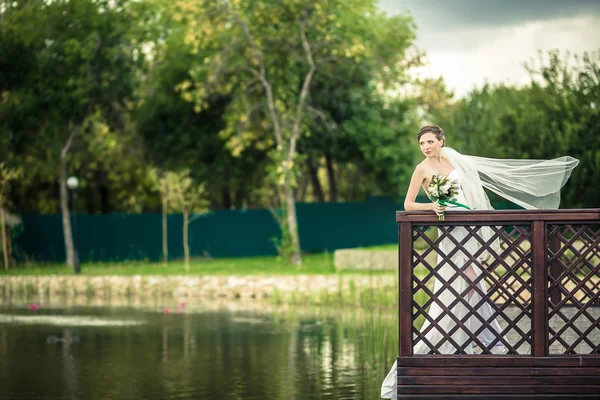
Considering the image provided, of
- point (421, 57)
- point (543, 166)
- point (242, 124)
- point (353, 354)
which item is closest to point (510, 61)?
point (421, 57)

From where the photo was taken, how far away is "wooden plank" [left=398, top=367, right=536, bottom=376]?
9.11 metres

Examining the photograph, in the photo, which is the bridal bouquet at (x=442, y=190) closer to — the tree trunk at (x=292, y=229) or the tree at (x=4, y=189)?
the tree at (x=4, y=189)

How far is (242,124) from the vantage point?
31859mm

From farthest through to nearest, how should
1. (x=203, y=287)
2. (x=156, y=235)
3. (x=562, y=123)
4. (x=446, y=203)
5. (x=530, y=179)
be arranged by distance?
(x=156, y=235) → (x=562, y=123) → (x=203, y=287) → (x=530, y=179) → (x=446, y=203)

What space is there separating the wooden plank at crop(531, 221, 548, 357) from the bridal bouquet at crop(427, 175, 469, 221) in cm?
75

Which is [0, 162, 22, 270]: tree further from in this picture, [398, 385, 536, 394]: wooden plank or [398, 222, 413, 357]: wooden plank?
[398, 385, 536, 394]: wooden plank

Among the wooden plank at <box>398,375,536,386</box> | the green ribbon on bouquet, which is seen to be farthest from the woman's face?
the wooden plank at <box>398,375,536,386</box>

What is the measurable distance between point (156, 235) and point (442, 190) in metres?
27.3

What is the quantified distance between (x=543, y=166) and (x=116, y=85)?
934 inches

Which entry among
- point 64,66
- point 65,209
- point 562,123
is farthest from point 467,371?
point 64,66

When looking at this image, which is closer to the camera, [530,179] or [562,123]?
[530,179]

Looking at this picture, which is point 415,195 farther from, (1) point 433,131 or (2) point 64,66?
(2) point 64,66

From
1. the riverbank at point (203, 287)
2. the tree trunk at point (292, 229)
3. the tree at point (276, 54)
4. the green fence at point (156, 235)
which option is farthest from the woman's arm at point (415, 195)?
the green fence at point (156, 235)

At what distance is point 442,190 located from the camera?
30.4ft
